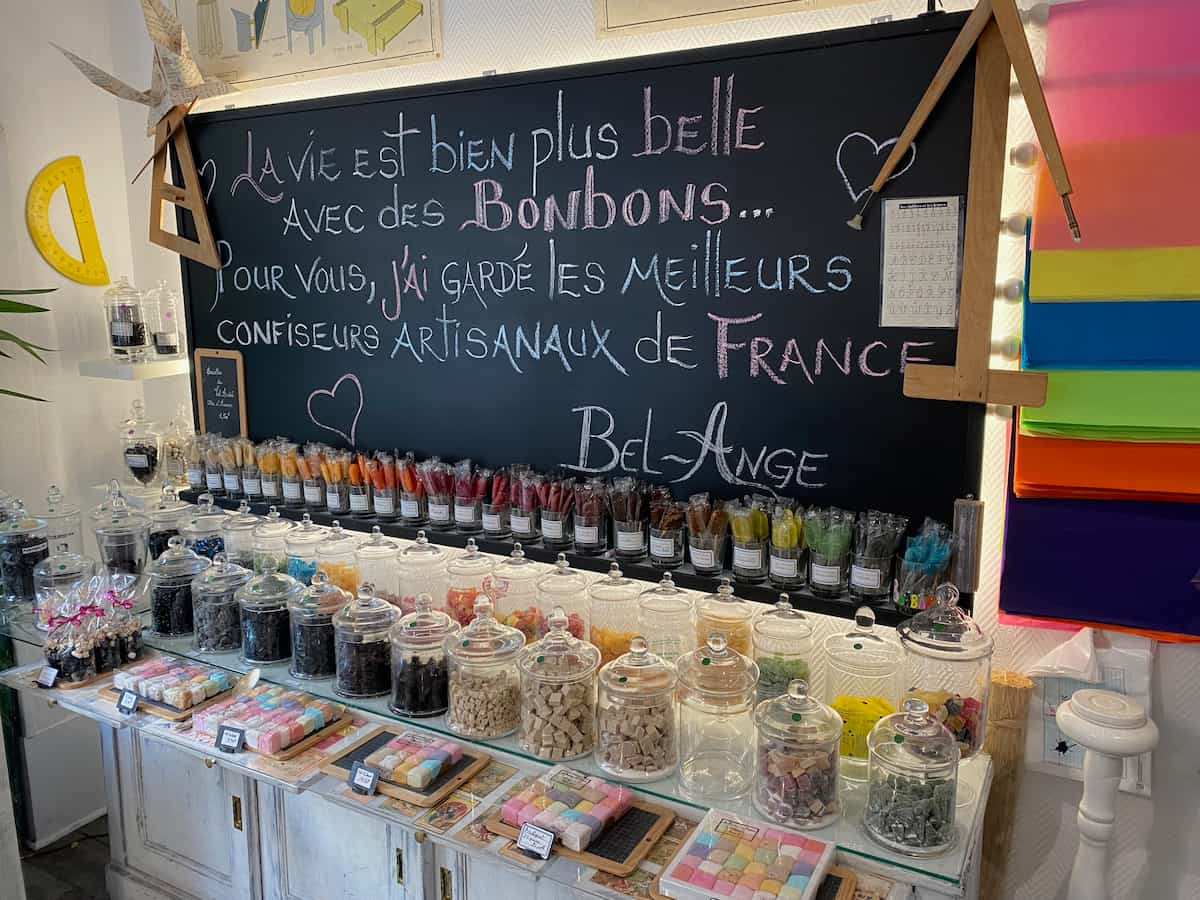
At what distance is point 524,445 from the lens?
98.9 inches

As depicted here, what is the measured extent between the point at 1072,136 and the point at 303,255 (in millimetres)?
2160

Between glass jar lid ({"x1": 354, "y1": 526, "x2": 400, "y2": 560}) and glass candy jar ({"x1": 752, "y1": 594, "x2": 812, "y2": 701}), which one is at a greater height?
glass jar lid ({"x1": 354, "y1": 526, "x2": 400, "y2": 560})

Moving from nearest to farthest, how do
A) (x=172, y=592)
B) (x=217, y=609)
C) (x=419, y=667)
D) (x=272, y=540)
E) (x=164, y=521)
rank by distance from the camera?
(x=419, y=667)
(x=217, y=609)
(x=172, y=592)
(x=272, y=540)
(x=164, y=521)

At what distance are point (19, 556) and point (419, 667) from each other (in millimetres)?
1577

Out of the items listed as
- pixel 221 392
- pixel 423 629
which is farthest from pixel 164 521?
pixel 423 629

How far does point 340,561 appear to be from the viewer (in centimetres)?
256

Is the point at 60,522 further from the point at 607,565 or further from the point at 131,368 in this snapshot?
the point at 607,565

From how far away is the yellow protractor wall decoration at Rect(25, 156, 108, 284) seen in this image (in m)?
3.01

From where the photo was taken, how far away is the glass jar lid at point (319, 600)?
2.26m

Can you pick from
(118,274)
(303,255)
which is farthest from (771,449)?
(118,274)

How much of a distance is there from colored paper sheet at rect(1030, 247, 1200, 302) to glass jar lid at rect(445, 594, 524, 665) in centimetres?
133

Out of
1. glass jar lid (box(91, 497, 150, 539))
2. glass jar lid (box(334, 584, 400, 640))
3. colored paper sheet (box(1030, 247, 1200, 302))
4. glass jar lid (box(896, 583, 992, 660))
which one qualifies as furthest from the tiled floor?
colored paper sheet (box(1030, 247, 1200, 302))

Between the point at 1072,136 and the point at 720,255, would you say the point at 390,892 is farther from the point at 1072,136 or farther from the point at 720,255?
the point at 1072,136

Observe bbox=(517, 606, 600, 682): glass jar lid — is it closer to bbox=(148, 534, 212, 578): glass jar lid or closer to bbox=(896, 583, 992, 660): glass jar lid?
bbox=(896, 583, 992, 660): glass jar lid
